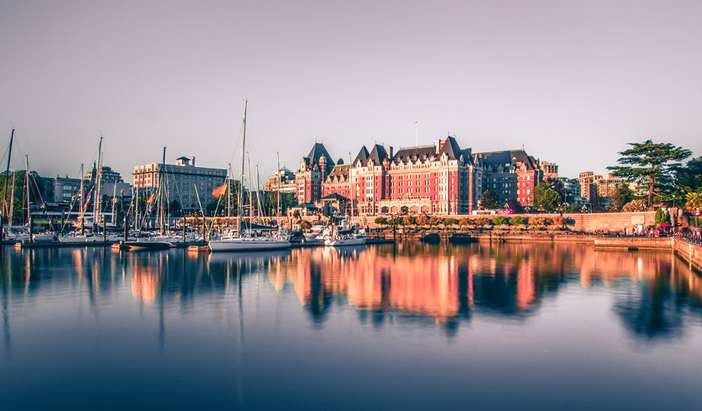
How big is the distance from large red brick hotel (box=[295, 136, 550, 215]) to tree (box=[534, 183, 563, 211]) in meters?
15.9

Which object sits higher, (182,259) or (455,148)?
(455,148)

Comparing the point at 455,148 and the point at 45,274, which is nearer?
the point at 45,274

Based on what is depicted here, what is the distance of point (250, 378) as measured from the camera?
19.2 m

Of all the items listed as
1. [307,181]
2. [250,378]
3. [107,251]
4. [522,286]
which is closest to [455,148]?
[307,181]

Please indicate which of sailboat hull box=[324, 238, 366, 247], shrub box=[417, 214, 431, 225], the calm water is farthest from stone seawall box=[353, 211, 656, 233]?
the calm water

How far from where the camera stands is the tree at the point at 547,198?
120 m

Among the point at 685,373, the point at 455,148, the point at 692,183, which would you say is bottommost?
the point at 685,373

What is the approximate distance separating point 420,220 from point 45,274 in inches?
3456

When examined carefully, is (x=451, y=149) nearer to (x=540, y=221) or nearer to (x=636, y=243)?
(x=540, y=221)

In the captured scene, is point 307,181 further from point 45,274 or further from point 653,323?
point 653,323

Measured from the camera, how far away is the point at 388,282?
4247 centimetres

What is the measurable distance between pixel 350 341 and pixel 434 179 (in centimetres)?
12213

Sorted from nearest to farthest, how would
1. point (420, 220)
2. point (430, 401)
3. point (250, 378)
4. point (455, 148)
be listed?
point (430, 401) → point (250, 378) → point (420, 220) → point (455, 148)

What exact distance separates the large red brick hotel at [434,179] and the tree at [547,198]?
1590cm
